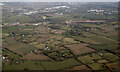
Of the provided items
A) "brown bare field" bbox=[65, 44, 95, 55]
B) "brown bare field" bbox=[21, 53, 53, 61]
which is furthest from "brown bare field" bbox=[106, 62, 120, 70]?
"brown bare field" bbox=[21, 53, 53, 61]

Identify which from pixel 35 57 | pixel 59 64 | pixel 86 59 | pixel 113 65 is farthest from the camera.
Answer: pixel 35 57

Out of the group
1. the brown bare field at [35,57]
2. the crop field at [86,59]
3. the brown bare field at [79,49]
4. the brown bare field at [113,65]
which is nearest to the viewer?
the brown bare field at [113,65]

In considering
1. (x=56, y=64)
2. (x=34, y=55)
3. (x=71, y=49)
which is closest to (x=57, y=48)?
(x=71, y=49)

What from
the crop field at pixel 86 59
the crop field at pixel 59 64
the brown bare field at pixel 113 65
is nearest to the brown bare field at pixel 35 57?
the crop field at pixel 59 64

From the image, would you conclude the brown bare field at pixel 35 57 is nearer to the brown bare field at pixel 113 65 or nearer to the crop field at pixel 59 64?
the crop field at pixel 59 64

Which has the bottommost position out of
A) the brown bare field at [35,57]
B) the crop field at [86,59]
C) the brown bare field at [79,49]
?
the brown bare field at [79,49]

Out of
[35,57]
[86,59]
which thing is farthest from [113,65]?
[35,57]

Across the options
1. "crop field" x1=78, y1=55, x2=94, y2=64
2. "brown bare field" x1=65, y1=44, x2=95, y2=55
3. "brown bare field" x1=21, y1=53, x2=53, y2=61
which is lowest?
"brown bare field" x1=65, y1=44, x2=95, y2=55

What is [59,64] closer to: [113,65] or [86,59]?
[86,59]

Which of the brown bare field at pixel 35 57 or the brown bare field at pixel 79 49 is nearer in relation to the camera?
the brown bare field at pixel 35 57

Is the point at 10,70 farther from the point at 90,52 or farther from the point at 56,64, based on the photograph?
the point at 90,52

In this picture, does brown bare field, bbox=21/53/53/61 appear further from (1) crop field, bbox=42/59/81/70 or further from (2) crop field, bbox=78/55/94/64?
(2) crop field, bbox=78/55/94/64

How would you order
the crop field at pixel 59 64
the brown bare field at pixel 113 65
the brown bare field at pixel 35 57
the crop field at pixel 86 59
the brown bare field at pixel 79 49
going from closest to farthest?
1. the brown bare field at pixel 113 65
2. the crop field at pixel 59 64
3. the crop field at pixel 86 59
4. the brown bare field at pixel 35 57
5. the brown bare field at pixel 79 49
